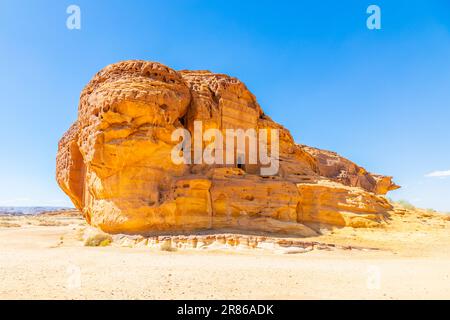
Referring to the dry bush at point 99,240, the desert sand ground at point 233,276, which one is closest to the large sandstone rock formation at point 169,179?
the dry bush at point 99,240

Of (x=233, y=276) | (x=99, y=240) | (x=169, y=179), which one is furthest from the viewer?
(x=169, y=179)

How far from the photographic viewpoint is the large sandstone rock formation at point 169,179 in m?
16.9

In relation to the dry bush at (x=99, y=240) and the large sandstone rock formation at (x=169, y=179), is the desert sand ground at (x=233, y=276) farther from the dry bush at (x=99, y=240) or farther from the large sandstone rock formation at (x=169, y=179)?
the large sandstone rock formation at (x=169, y=179)

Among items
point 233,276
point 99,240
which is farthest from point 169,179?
point 233,276

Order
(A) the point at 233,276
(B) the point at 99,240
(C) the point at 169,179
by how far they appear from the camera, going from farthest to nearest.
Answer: (C) the point at 169,179 < (B) the point at 99,240 < (A) the point at 233,276

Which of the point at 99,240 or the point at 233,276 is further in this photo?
the point at 99,240

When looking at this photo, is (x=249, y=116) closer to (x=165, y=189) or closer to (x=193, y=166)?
(x=193, y=166)

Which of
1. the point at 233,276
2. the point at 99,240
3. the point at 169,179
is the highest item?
the point at 169,179

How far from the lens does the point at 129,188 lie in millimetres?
17031

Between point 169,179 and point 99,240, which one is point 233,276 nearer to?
point 169,179

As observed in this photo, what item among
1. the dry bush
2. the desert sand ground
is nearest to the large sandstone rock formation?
the dry bush

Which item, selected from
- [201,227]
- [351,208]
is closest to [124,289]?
[201,227]

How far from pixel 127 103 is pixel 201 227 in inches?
305

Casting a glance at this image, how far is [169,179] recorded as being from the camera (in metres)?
17.9
